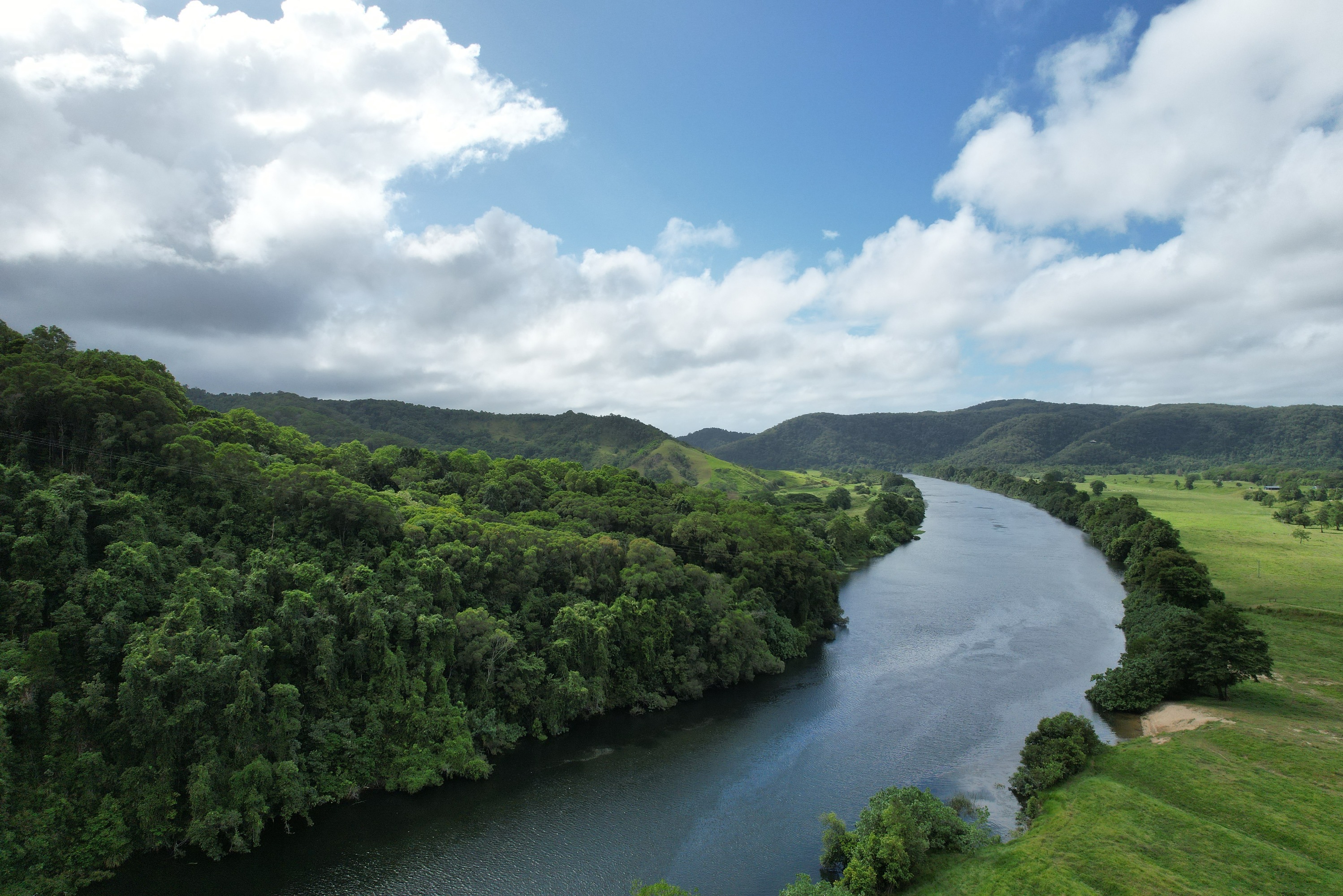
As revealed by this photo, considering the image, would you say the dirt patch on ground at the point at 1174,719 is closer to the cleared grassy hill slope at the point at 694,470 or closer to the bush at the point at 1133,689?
the bush at the point at 1133,689

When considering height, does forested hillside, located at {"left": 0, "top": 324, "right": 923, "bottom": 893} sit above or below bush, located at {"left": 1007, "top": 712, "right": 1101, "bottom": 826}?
above

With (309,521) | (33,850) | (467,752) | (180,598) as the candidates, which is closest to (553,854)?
(467,752)

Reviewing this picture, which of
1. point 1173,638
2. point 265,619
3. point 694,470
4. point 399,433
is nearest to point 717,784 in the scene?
point 265,619

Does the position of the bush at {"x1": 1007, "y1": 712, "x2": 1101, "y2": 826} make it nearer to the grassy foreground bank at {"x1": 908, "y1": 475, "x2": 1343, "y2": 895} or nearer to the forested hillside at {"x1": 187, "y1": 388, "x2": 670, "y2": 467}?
the grassy foreground bank at {"x1": 908, "y1": 475, "x2": 1343, "y2": 895}

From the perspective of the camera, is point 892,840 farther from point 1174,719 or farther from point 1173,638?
point 1173,638

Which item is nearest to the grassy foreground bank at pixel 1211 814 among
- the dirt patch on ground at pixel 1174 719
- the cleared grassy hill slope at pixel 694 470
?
the dirt patch on ground at pixel 1174 719

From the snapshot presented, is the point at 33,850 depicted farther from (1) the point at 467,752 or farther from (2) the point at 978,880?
(2) the point at 978,880

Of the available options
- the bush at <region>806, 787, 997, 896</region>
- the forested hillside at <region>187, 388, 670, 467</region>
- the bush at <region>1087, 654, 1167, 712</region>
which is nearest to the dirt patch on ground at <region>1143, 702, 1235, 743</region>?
the bush at <region>1087, 654, 1167, 712</region>
